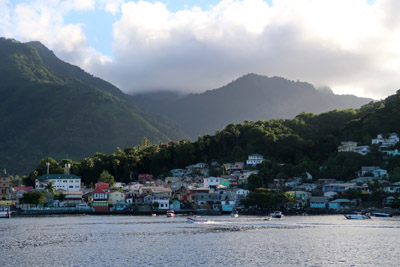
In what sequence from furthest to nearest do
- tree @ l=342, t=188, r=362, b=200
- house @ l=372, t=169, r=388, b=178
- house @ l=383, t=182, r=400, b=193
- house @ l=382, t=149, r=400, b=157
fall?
house @ l=382, t=149, r=400, b=157 < house @ l=372, t=169, r=388, b=178 < tree @ l=342, t=188, r=362, b=200 < house @ l=383, t=182, r=400, b=193

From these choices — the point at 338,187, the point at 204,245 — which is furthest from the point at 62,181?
the point at 204,245

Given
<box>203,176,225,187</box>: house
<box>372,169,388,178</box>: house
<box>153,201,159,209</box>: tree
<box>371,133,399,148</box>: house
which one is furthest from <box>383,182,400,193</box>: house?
<box>153,201,159,209</box>: tree

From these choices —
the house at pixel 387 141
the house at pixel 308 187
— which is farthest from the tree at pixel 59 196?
the house at pixel 387 141

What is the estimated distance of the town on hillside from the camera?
99.3 m

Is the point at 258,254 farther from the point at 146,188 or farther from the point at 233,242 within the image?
the point at 146,188

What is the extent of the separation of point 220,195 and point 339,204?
2387cm

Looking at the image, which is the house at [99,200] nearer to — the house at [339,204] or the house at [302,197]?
the house at [302,197]

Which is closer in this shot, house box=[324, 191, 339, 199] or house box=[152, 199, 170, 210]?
house box=[324, 191, 339, 199]

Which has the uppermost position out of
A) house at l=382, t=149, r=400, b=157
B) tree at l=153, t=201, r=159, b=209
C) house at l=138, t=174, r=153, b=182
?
house at l=382, t=149, r=400, b=157

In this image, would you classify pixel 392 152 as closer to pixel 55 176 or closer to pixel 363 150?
pixel 363 150

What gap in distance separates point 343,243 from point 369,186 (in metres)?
52.6

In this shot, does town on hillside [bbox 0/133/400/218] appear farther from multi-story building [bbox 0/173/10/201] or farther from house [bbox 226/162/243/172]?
house [bbox 226/162/243/172]

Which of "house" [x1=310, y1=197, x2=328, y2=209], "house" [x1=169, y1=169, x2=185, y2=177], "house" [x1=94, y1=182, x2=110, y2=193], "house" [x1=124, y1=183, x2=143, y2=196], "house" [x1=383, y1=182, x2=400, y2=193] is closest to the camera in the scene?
"house" [x1=383, y1=182, x2=400, y2=193]

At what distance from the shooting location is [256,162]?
5320 inches
